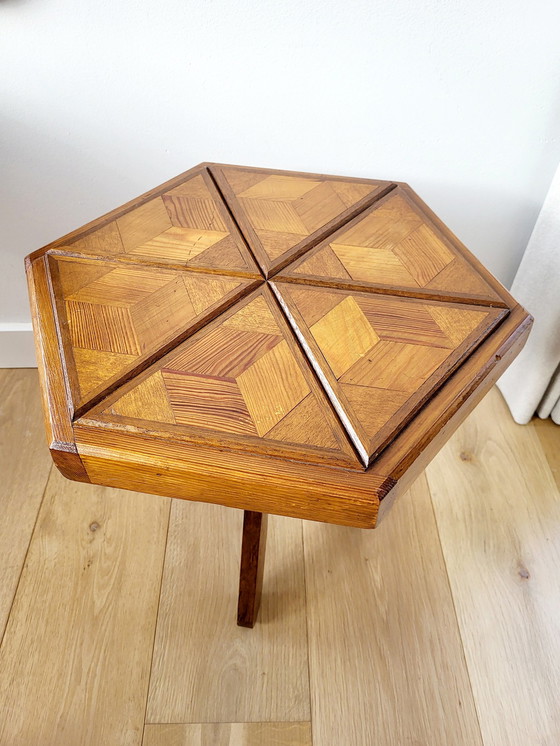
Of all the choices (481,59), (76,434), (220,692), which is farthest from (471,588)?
(481,59)

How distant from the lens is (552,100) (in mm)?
1090

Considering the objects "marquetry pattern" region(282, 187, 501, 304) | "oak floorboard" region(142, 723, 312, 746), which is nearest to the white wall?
"marquetry pattern" region(282, 187, 501, 304)

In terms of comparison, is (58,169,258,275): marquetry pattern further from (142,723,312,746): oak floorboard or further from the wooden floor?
(142,723,312,746): oak floorboard

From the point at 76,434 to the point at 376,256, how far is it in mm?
475

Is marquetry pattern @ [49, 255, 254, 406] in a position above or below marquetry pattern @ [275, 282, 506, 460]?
below

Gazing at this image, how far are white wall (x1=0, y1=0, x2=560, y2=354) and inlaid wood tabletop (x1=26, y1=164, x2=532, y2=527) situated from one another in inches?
7.4

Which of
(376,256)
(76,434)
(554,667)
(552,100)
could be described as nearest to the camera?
(76,434)

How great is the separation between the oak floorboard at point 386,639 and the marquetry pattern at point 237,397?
1.45 feet

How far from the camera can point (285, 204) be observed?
978 mm

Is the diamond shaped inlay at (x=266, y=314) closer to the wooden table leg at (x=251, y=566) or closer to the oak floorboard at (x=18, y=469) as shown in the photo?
the wooden table leg at (x=251, y=566)

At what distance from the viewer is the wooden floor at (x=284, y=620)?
0.91 metres

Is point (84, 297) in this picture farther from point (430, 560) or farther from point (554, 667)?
point (554, 667)

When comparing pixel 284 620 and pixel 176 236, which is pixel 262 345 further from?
pixel 284 620

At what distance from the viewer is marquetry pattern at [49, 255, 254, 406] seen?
2.28 feet
